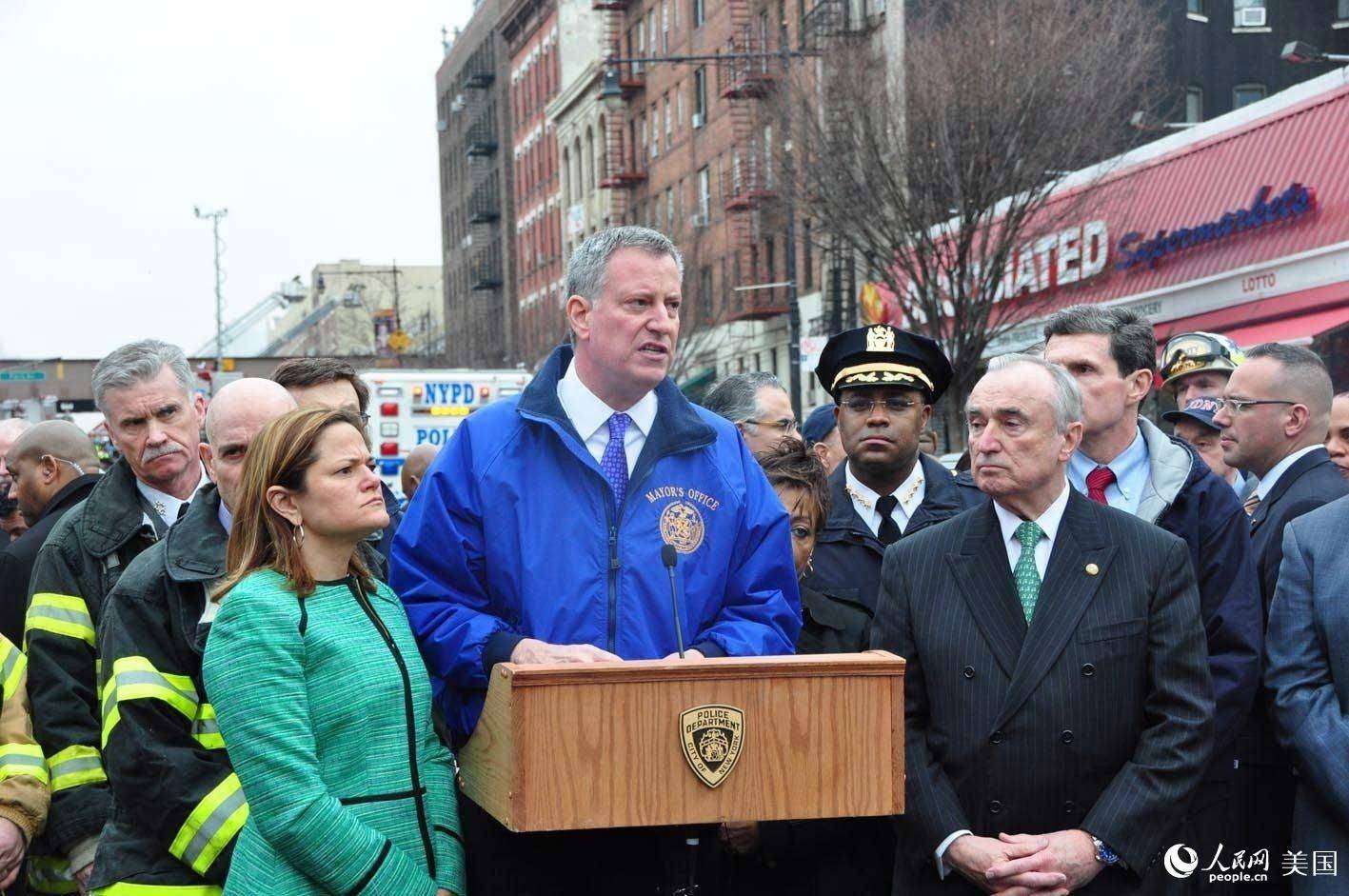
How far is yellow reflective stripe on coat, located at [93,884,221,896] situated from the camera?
4.66 meters

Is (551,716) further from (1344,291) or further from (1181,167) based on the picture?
(1181,167)

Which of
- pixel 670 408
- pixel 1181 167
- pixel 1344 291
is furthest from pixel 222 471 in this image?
pixel 1181 167

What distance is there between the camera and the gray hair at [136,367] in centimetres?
637

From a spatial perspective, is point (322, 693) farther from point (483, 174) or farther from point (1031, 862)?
point (483, 174)

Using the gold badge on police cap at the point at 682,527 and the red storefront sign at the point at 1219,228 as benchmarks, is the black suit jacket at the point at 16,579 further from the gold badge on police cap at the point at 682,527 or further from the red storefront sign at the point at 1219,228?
the red storefront sign at the point at 1219,228

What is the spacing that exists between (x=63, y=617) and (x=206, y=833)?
3.90 ft

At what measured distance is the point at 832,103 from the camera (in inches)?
1091

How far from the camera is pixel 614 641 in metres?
4.66

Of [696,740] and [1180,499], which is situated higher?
[1180,499]

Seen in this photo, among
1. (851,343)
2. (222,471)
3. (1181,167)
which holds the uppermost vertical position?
(1181,167)

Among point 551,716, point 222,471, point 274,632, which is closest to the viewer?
point 551,716

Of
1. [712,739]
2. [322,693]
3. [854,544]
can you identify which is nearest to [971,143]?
[854,544]

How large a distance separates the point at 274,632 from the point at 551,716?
2.72 feet
